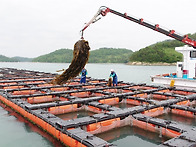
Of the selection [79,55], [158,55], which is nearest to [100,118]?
[79,55]

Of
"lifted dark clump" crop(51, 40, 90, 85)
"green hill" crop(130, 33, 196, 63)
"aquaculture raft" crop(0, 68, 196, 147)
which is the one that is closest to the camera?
"aquaculture raft" crop(0, 68, 196, 147)

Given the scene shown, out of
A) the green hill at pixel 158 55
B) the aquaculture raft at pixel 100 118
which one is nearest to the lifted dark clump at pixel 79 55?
the aquaculture raft at pixel 100 118

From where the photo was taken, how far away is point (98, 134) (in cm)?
616

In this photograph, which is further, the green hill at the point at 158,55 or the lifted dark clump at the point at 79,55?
the green hill at the point at 158,55

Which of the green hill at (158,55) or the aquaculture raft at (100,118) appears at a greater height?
the green hill at (158,55)

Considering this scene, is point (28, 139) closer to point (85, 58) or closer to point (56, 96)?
point (85, 58)

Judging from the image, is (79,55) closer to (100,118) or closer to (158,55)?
(100,118)

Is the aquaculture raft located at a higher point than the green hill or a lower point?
lower

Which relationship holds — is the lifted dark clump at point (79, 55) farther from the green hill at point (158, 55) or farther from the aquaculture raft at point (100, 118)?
the green hill at point (158, 55)

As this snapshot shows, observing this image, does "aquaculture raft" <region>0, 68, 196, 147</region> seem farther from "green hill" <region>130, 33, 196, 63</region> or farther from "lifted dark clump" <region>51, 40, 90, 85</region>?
"green hill" <region>130, 33, 196, 63</region>

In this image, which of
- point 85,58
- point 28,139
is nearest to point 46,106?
point 28,139

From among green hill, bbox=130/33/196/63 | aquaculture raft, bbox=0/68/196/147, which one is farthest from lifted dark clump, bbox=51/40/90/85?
green hill, bbox=130/33/196/63

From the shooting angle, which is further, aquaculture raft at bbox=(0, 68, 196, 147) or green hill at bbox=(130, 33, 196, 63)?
→ green hill at bbox=(130, 33, 196, 63)

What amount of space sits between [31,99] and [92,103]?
3.59 metres
